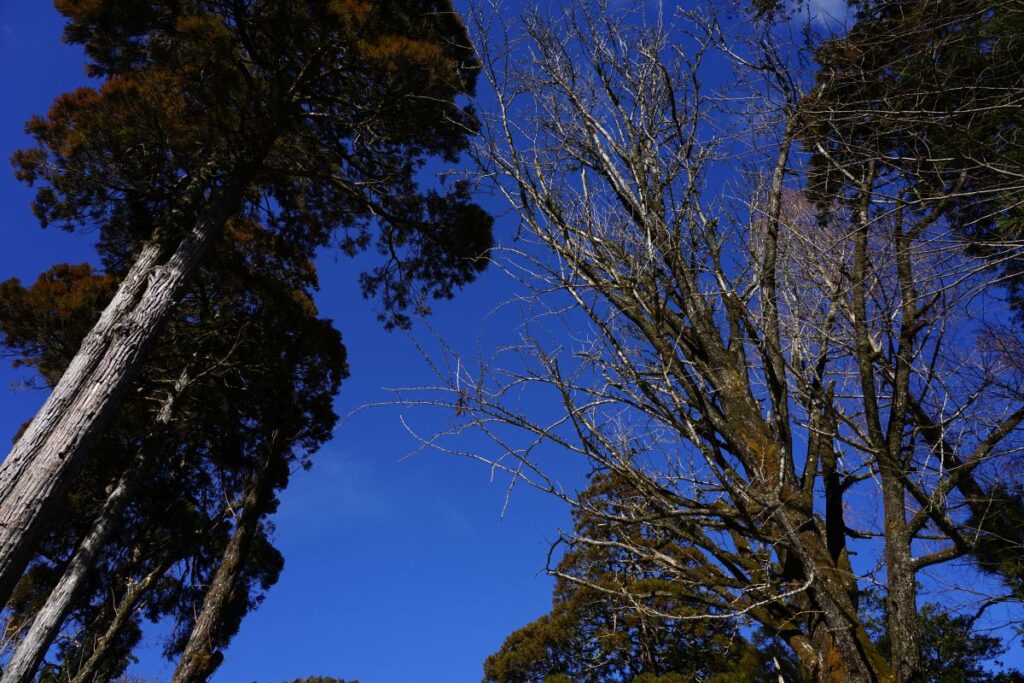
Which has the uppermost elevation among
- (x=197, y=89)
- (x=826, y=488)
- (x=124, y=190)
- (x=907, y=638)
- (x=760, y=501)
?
(x=197, y=89)

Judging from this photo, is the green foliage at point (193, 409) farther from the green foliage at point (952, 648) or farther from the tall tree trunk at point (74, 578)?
the green foliage at point (952, 648)

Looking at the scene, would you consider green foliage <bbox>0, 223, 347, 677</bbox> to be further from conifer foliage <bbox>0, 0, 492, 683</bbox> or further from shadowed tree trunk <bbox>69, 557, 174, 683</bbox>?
shadowed tree trunk <bbox>69, 557, 174, 683</bbox>

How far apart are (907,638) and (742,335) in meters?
1.40

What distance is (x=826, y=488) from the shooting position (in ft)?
9.78

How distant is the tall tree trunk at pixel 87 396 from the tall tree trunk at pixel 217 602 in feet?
8.93

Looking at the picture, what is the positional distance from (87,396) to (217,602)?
3.22m

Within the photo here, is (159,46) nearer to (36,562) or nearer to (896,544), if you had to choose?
(896,544)

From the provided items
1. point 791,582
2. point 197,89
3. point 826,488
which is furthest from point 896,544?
point 197,89

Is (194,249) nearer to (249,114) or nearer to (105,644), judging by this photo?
(249,114)

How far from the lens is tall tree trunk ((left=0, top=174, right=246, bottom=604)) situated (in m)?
4.52

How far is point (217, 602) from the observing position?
23.6ft

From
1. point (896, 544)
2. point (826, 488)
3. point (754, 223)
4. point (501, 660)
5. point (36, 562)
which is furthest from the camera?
point (501, 660)

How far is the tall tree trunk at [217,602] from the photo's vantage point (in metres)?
6.77

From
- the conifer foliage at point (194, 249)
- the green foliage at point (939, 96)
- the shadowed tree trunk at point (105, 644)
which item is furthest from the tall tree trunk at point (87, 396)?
the green foliage at point (939, 96)
